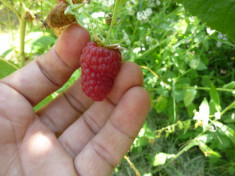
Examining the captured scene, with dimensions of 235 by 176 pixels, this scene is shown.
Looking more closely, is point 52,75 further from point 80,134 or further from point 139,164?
point 139,164

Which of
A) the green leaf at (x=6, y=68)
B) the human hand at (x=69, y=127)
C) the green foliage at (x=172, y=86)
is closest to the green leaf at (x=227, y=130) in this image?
the green foliage at (x=172, y=86)

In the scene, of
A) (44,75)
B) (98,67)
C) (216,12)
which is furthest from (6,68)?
(216,12)

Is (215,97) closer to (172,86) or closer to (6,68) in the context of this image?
(172,86)

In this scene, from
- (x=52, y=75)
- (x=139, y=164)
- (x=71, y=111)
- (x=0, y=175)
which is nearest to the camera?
(x=0, y=175)

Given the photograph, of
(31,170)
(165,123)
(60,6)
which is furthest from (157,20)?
(31,170)

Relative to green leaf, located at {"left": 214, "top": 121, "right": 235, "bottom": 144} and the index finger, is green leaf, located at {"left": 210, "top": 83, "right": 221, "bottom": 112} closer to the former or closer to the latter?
green leaf, located at {"left": 214, "top": 121, "right": 235, "bottom": 144}
